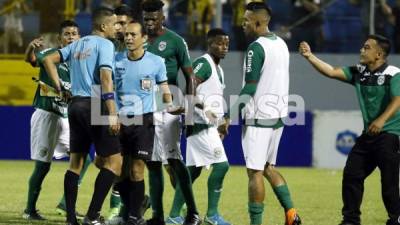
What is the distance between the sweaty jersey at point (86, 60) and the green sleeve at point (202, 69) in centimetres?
233

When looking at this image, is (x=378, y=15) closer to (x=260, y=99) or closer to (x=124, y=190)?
(x=260, y=99)

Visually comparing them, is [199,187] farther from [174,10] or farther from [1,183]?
[174,10]

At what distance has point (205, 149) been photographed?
12945mm

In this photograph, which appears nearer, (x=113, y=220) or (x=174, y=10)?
(x=113, y=220)

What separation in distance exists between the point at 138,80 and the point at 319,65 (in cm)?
190

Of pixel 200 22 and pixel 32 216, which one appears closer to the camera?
pixel 32 216

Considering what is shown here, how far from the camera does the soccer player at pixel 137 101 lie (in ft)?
36.0

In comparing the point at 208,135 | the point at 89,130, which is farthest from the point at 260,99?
the point at 208,135

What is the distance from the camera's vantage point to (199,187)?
17.0m

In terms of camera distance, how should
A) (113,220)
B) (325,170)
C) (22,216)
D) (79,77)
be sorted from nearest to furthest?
(79,77)
(113,220)
(22,216)
(325,170)

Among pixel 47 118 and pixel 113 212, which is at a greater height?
pixel 47 118

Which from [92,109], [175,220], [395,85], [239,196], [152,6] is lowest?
[239,196]

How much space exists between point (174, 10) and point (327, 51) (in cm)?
332

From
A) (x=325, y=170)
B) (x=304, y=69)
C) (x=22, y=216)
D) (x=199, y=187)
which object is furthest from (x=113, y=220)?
(x=304, y=69)
